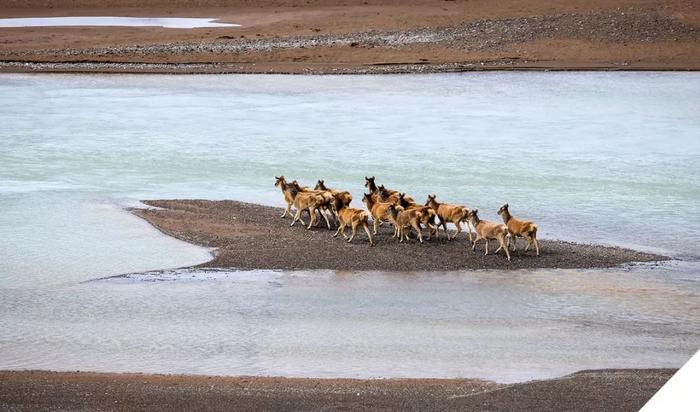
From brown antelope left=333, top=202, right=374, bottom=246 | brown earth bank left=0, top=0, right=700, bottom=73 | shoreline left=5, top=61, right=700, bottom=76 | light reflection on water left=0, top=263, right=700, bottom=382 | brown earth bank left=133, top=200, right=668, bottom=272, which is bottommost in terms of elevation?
light reflection on water left=0, top=263, right=700, bottom=382

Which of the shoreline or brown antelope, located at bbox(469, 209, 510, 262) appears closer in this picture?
brown antelope, located at bbox(469, 209, 510, 262)

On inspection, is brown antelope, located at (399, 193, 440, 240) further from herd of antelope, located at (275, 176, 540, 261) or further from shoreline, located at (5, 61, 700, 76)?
shoreline, located at (5, 61, 700, 76)

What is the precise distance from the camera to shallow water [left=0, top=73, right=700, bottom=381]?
1042 cm

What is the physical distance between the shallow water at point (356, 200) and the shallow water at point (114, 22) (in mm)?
16012

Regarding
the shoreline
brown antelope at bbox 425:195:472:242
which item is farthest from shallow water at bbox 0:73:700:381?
the shoreline

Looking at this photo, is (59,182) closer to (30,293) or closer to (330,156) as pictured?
(330,156)

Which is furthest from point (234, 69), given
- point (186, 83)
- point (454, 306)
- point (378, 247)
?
point (454, 306)

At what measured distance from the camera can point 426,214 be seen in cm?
1403

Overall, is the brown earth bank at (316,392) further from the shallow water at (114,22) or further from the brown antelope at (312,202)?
the shallow water at (114,22)

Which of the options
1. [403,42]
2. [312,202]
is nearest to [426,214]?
[312,202]

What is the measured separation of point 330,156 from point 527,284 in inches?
326

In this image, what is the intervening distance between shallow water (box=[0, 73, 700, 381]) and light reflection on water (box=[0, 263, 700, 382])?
0.03 m

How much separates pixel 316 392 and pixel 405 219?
17.5 ft

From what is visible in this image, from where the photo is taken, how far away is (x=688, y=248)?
14141mm
